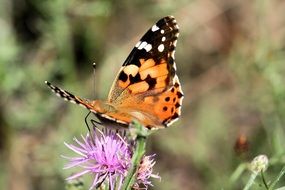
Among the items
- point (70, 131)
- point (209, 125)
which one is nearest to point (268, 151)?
point (209, 125)

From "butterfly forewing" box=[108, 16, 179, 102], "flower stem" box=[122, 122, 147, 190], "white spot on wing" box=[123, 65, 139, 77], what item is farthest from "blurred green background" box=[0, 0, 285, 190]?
"flower stem" box=[122, 122, 147, 190]

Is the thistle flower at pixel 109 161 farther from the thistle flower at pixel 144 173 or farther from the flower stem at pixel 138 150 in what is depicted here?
the flower stem at pixel 138 150

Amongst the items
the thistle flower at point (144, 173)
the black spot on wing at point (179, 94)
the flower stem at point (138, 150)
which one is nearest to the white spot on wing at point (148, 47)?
the black spot on wing at point (179, 94)

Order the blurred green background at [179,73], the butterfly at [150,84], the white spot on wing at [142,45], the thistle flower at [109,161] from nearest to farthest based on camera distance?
the thistle flower at [109,161] < the butterfly at [150,84] < the white spot on wing at [142,45] < the blurred green background at [179,73]

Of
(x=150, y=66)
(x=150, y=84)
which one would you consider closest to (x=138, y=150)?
(x=150, y=84)

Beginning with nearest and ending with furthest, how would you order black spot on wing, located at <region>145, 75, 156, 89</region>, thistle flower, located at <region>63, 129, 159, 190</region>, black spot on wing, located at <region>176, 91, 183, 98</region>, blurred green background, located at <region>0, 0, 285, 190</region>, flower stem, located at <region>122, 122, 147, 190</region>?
flower stem, located at <region>122, 122, 147, 190</region>, thistle flower, located at <region>63, 129, 159, 190</region>, black spot on wing, located at <region>176, 91, 183, 98</region>, black spot on wing, located at <region>145, 75, 156, 89</region>, blurred green background, located at <region>0, 0, 285, 190</region>

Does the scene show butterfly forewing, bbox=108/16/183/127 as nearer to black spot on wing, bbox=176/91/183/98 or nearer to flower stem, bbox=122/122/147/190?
black spot on wing, bbox=176/91/183/98

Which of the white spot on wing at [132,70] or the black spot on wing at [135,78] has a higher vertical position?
the white spot on wing at [132,70]
